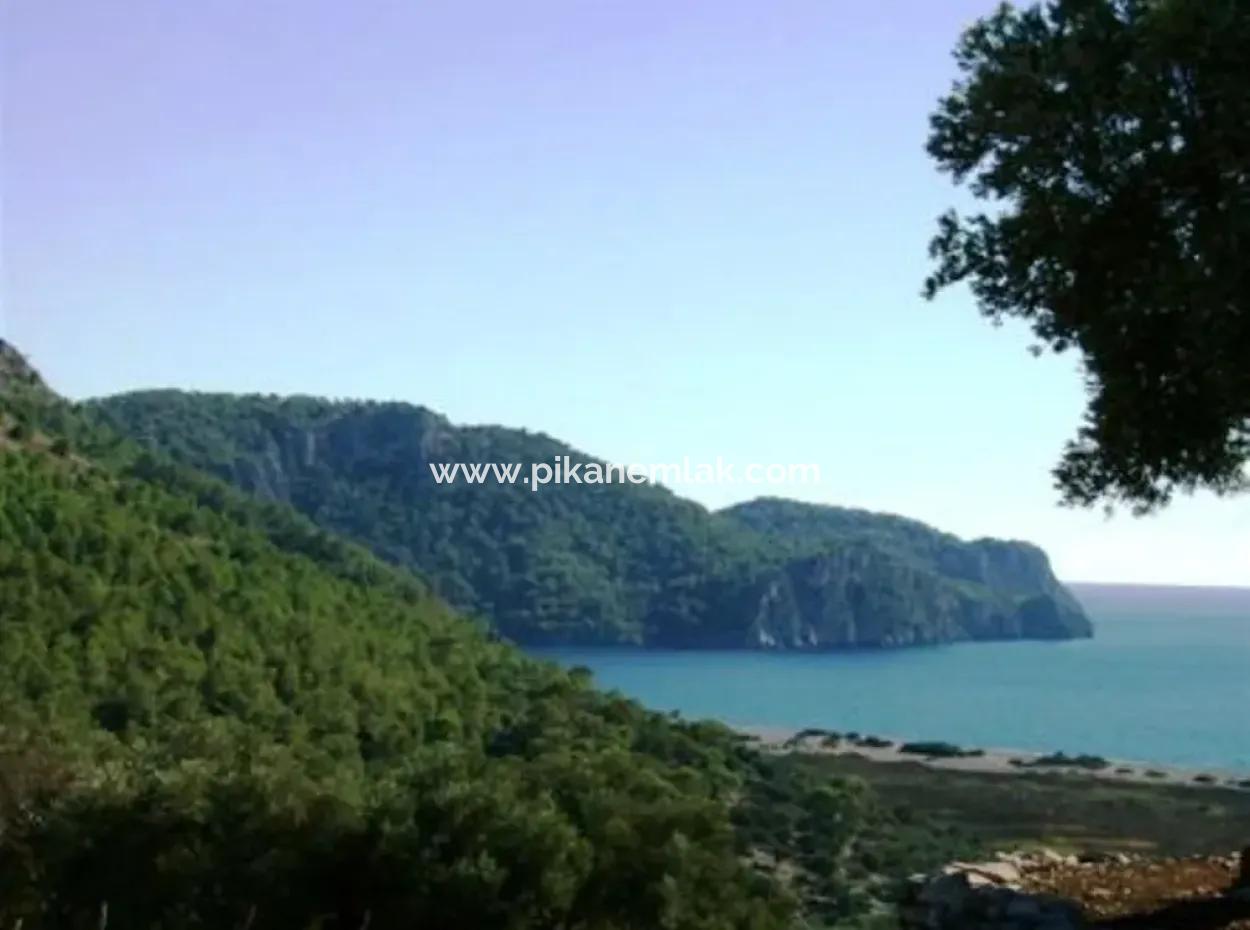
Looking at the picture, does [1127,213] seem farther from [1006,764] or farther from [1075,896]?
[1006,764]

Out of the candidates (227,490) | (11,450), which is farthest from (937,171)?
(227,490)

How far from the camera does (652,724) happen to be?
329ft

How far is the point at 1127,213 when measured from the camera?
36.3 feet

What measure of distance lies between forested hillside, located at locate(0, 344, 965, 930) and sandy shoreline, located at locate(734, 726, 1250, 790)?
2816 cm

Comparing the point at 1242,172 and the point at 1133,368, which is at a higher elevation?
the point at 1242,172

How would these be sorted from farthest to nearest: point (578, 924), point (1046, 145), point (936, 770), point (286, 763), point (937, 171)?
point (936, 770), point (286, 763), point (578, 924), point (937, 171), point (1046, 145)

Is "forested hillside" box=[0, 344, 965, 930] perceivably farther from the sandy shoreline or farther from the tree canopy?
the sandy shoreline

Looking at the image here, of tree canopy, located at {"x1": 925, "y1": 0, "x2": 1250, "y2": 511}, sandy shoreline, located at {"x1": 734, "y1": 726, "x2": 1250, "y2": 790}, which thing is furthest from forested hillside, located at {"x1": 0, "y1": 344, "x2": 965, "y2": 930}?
sandy shoreline, located at {"x1": 734, "y1": 726, "x2": 1250, "y2": 790}

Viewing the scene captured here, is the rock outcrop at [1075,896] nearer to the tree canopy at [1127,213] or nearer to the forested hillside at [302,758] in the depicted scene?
the tree canopy at [1127,213]

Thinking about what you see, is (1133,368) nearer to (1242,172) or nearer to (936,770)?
(1242,172)

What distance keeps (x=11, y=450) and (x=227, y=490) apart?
37.1 metres

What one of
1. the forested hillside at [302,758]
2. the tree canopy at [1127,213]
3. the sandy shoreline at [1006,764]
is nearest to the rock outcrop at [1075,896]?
the tree canopy at [1127,213]

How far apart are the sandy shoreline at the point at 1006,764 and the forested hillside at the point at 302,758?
28.2m

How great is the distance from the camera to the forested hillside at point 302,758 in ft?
89.0
